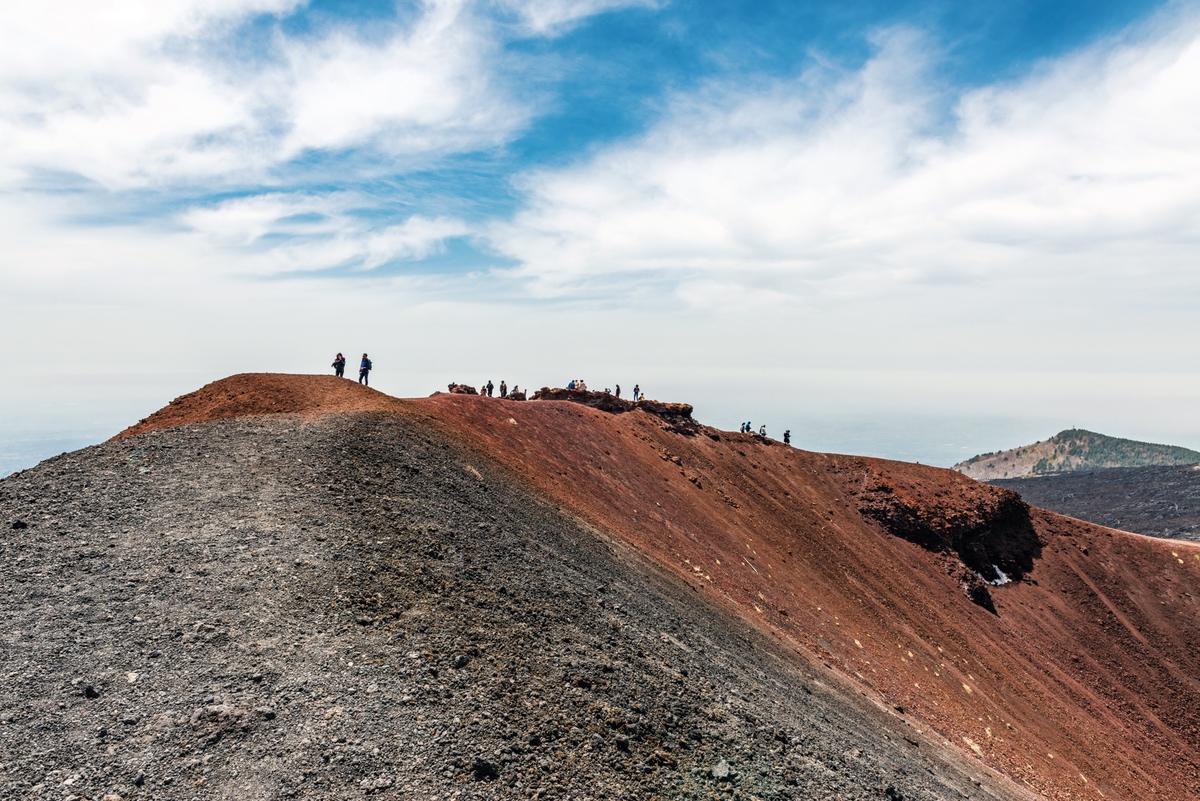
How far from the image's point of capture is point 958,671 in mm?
34875

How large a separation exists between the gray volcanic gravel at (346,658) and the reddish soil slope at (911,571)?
663cm

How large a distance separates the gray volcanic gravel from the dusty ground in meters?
91.9

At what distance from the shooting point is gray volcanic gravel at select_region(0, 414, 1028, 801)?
8719mm

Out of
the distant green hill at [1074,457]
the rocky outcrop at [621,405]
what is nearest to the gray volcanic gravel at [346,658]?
the rocky outcrop at [621,405]

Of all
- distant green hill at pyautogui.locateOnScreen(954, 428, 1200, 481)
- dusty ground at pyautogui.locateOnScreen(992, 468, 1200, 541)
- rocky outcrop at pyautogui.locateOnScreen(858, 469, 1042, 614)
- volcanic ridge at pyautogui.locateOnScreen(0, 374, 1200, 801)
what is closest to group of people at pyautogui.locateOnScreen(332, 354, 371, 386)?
volcanic ridge at pyautogui.locateOnScreen(0, 374, 1200, 801)

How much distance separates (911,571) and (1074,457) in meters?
154

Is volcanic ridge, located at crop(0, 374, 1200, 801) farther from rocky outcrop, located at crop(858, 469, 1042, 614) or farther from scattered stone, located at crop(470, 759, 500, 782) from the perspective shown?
rocky outcrop, located at crop(858, 469, 1042, 614)

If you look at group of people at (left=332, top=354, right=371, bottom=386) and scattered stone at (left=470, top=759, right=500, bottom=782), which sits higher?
group of people at (left=332, top=354, right=371, bottom=386)

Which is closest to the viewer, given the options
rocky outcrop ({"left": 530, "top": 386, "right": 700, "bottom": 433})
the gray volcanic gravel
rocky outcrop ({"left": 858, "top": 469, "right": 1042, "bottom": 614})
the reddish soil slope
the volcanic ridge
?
the gray volcanic gravel

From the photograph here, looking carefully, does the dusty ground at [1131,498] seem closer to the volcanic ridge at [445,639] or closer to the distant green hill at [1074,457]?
the distant green hill at [1074,457]

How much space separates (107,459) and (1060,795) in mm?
37699

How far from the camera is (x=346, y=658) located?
10.5m

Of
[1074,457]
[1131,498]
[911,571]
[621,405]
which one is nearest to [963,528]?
[911,571]

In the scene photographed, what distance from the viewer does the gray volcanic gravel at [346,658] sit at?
28.6 ft
